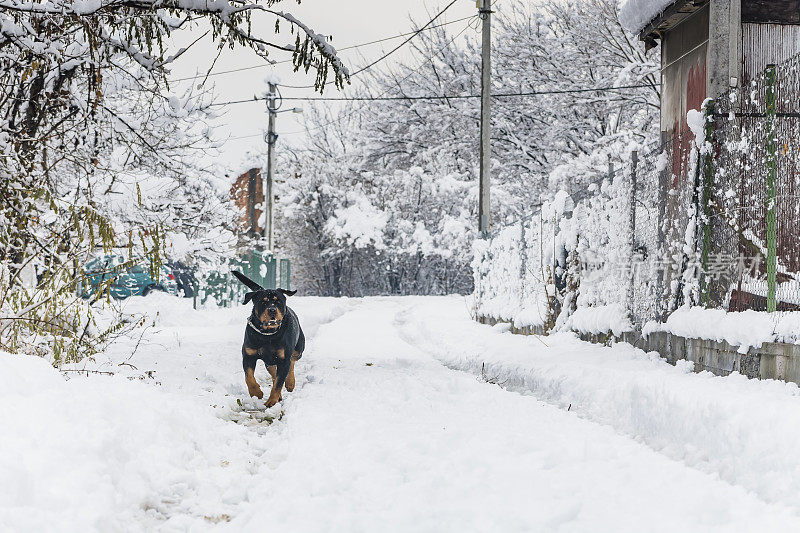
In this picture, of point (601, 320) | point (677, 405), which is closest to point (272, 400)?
point (677, 405)

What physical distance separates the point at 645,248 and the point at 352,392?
4242mm

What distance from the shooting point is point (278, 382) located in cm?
711

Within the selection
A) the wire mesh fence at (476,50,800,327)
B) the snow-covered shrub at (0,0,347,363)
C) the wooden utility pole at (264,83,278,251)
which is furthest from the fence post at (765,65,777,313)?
the wooden utility pole at (264,83,278,251)

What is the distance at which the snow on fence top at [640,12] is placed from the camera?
1063cm

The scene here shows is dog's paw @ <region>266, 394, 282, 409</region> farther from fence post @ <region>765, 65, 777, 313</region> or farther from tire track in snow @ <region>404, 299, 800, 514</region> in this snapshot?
fence post @ <region>765, 65, 777, 313</region>

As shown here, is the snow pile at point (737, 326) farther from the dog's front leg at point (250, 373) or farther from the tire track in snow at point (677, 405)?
the dog's front leg at point (250, 373)

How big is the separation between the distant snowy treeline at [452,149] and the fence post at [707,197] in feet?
38.5

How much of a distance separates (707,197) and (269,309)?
182 inches

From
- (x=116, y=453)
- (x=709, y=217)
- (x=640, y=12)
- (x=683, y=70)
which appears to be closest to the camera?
(x=116, y=453)

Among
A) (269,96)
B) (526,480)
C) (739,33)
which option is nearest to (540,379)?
(526,480)

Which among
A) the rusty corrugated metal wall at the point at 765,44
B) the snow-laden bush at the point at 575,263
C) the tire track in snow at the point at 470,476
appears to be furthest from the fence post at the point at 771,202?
the rusty corrugated metal wall at the point at 765,44

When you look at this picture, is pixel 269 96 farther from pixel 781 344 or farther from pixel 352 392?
pixel 781 344

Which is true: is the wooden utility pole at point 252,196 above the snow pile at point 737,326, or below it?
above

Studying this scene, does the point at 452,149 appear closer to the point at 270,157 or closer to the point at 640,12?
the point at 270,157
